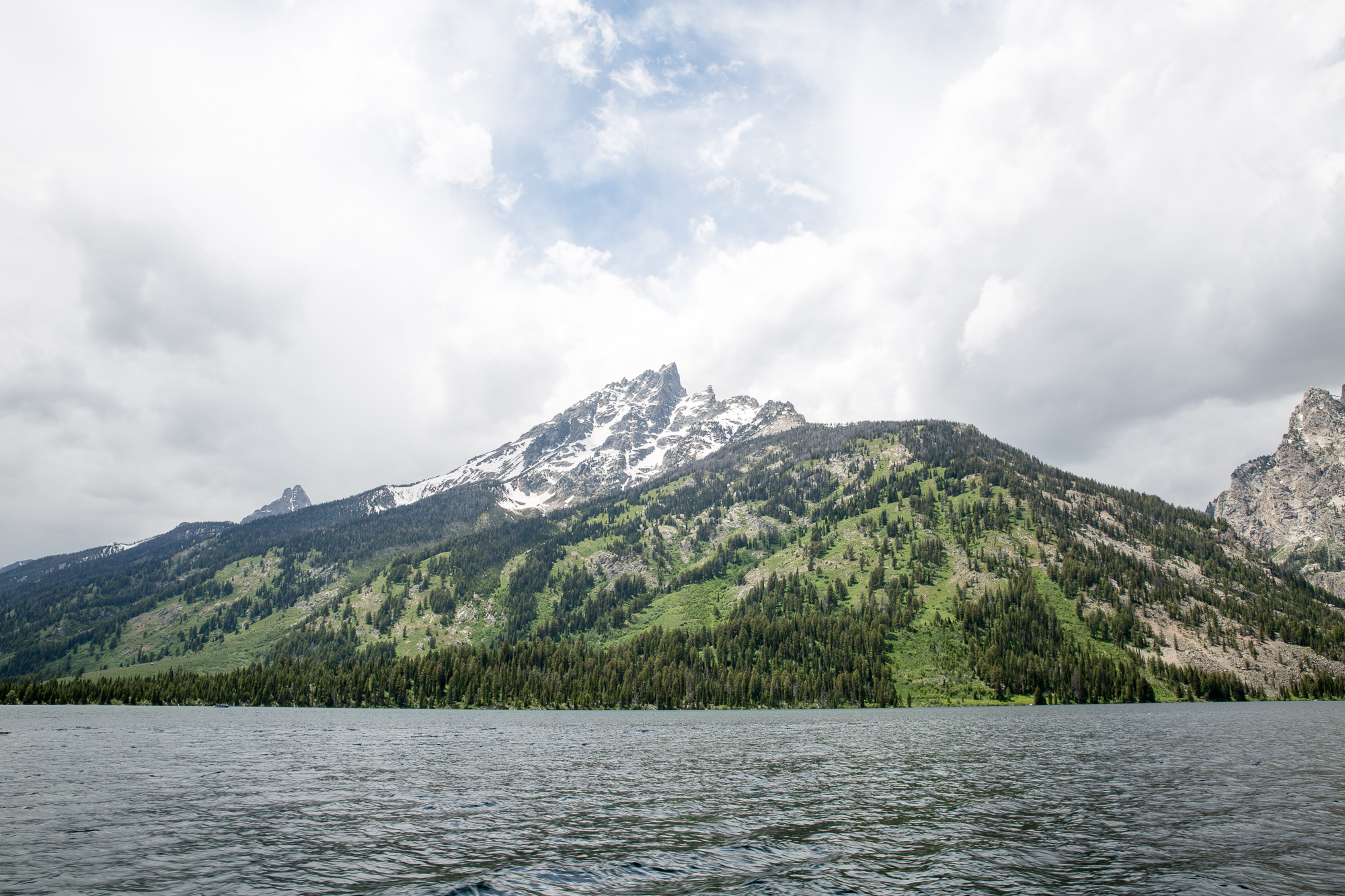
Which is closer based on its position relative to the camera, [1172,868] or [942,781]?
[1172,868]

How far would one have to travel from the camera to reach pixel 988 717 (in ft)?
483

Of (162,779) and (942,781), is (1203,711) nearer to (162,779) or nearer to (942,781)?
(942,781)

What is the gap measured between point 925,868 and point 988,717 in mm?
Result: 139268

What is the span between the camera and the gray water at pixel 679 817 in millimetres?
26688

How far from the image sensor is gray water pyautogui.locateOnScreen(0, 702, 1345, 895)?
26688 millimetres

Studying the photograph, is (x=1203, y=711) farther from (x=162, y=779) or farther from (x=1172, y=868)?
(x=162, y=779)

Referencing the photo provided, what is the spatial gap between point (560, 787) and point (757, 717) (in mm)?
125358

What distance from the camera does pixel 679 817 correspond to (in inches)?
1580

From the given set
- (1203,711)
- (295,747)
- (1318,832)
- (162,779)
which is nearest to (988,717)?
(1203,711)

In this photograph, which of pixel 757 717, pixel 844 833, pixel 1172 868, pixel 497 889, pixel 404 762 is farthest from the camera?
pixel 757 717

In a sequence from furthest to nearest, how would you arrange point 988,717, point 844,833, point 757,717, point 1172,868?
point 757,717 < point 988,717 < point 844,833 < point 1172,868

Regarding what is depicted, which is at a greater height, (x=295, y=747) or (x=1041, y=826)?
(x=1041, y=826)

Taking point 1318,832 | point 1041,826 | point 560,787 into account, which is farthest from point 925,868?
point 560,787

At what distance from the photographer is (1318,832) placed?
3406cm
